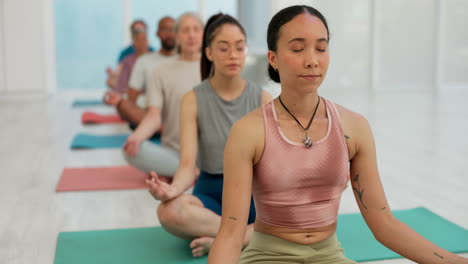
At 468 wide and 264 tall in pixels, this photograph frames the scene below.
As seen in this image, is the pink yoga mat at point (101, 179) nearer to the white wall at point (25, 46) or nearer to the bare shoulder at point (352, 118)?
the bare shoulder at point (352, 118)

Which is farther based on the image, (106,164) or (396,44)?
(396,44)

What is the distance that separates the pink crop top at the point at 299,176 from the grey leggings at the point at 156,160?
196 cm

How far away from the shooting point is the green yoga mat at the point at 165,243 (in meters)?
2.27

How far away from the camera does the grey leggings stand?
11.2 feet

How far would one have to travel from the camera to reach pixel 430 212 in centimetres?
279

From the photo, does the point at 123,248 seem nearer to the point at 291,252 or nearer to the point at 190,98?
the point at 190,98

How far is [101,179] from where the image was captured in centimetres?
373

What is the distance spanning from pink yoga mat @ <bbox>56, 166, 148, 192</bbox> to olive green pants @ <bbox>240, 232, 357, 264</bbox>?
2.08m

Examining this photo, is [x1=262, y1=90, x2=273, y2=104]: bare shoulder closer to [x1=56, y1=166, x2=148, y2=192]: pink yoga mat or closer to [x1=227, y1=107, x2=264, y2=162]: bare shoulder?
[x1=227, y1=107, x2=264, y2=162]: bare shoulder

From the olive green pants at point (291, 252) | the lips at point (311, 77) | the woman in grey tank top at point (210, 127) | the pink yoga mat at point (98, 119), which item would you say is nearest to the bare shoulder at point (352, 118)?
the lips at point (311, 77)

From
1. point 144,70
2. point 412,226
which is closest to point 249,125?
point 412,226

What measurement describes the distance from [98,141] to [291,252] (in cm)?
402

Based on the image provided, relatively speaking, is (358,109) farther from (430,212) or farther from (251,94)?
(251,94)

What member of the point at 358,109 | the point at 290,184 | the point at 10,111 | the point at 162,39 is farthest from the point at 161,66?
the point at 10,111
